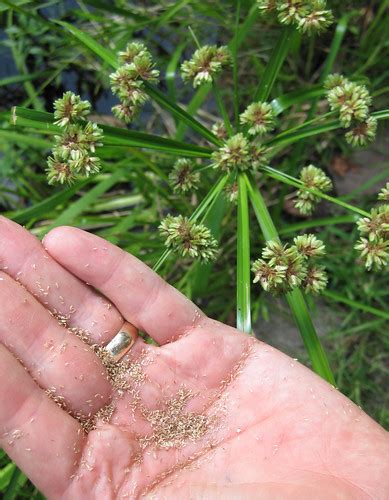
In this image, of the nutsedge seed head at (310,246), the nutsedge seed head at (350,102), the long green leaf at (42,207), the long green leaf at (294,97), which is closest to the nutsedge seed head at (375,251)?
the nutsedge seed head at (310,246)

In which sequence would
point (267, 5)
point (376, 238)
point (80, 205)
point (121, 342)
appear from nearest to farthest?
point (376, 238) < point (267, 5) < point (121, 342) < point (80, 205)

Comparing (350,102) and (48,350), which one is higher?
(350,102)

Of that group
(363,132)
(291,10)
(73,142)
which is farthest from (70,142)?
(363,132)

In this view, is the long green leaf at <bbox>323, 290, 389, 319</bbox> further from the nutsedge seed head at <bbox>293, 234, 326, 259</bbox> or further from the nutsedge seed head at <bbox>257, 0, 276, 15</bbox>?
the nutsedge seed head at <bbox>257, 0, 276, 15</bbox>

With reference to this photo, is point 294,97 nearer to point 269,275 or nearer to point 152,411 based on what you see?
point 269,275

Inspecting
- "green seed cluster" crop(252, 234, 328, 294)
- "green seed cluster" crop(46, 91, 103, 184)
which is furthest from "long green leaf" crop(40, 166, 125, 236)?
"green seed cluster" crop(252, 234, 328, 294)

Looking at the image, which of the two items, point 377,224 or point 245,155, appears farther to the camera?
point 245,155
